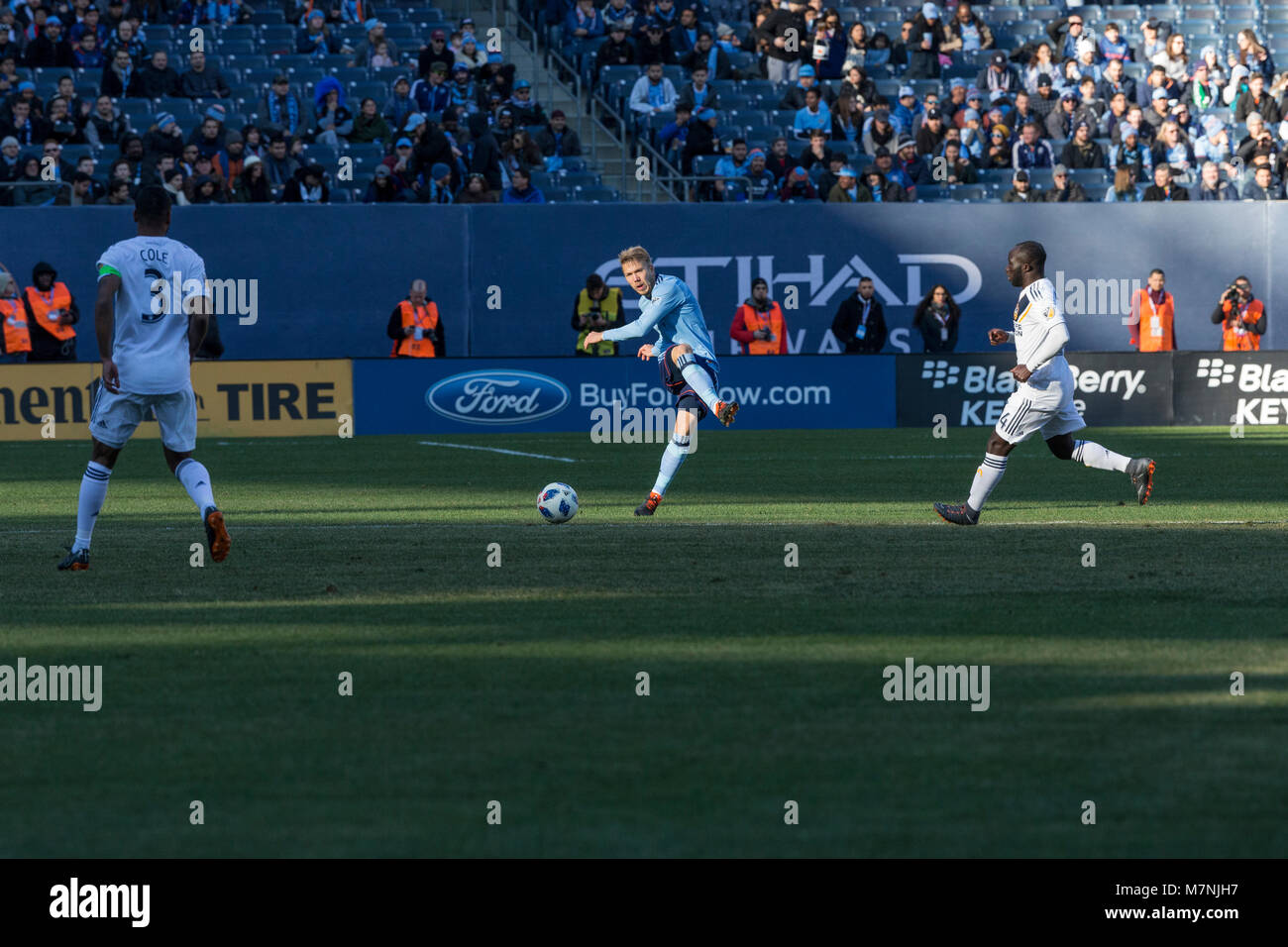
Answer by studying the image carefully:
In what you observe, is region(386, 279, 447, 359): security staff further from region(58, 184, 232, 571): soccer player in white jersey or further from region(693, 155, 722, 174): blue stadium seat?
region(58, 184, 232, 571): soccer player in white jersey

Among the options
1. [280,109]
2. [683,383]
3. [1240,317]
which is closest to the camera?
[683,383]

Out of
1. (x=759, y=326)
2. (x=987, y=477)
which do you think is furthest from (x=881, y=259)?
(x=987, y=477)

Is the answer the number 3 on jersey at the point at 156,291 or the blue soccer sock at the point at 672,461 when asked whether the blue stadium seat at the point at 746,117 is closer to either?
the blue soccer sock at the point at 672,461

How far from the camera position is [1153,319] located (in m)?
30.5

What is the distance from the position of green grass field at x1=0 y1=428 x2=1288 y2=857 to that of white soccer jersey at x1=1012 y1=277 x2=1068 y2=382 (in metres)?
1.20

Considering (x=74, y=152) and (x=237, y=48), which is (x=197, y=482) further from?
(x=237, y=48)

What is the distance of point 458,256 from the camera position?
30422mm

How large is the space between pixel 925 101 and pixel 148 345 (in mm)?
23359

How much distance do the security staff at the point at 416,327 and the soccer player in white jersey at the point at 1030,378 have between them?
50.2 ft

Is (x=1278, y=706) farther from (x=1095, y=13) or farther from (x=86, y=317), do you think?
(x=1095, y=13)

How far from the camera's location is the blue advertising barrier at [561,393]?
88.6ft
